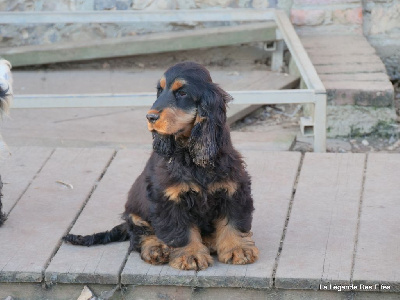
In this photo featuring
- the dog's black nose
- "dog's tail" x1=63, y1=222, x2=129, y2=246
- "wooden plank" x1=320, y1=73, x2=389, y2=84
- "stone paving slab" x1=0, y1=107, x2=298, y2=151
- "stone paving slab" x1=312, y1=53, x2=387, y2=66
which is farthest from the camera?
"stone paving slab" x1=312, y1=53, x2=387, y2=66

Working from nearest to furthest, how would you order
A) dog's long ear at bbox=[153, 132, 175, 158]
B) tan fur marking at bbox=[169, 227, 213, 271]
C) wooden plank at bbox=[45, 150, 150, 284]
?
1. dog's long ear at bbox=[153, 132, 175, 158]
2. tan fur marking at bbox=[169, 227, 213, 271]
3. wooden plank at bbox=[45, 150, 150, 284]

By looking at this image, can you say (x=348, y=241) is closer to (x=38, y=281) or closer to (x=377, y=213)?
(x=377, y=213)

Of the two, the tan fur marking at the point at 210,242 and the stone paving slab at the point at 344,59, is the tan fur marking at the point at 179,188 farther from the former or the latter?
the stone paving slab at the point at 344,59

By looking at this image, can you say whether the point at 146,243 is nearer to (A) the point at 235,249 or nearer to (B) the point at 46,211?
(A) the point at 235,249

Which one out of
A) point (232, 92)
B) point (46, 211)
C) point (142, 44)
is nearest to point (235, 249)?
point (46, 211)

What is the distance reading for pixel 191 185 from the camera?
12.2ft

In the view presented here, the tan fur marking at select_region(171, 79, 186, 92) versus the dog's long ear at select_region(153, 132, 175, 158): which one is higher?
the tan fur marking at select_region(171, 79, 186, 92)

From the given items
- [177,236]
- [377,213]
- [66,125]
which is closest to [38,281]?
[177,236]

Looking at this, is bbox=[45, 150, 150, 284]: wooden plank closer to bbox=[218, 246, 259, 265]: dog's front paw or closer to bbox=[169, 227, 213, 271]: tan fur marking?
bbox=[169, 227, 213, 271]: tan fur marking

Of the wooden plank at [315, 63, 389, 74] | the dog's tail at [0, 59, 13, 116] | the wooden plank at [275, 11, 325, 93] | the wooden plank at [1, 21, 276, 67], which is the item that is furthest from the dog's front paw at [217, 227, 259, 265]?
the wooden plank at [1, 21, 276, 67]

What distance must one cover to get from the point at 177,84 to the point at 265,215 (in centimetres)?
122

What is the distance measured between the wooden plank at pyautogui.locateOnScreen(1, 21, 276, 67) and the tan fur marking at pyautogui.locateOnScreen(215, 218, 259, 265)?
11.6 feet

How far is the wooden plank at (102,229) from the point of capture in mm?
3945

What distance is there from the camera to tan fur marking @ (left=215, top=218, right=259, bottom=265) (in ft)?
12.7
